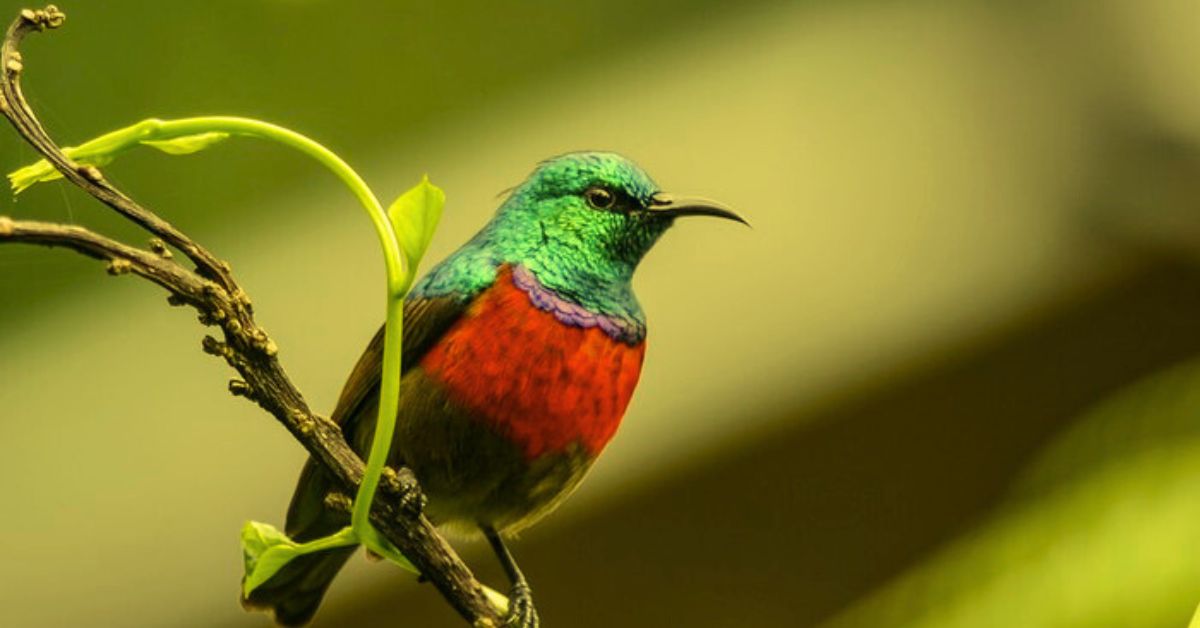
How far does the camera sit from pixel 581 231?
0.61 metres

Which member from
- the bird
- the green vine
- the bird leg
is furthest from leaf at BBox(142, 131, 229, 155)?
the bird leg

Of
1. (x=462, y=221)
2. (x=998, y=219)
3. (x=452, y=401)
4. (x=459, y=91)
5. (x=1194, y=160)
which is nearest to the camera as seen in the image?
(x=452, y=401)

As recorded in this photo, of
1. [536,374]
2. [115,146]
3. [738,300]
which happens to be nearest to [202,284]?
[115,146]

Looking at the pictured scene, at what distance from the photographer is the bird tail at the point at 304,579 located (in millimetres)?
611

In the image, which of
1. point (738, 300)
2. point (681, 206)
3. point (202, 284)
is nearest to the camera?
point (202, 284)

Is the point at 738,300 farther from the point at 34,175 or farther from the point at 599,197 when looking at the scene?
the point at 34,175

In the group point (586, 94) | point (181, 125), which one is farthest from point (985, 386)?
point (181, 125)

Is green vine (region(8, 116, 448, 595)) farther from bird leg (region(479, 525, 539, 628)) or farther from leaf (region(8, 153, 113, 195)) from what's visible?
bird leg (region(479, 525, 539, 628))

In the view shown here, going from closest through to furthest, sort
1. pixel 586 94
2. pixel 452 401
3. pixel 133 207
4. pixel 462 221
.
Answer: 1. pixel 133 207
2. pixel 452 401
3. pixel 462 221
4. pixel 586 94

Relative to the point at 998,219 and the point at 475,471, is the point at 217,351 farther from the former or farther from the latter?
the point at 998,219

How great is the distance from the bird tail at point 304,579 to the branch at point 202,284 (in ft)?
0.38

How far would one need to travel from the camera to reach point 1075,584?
600 mm

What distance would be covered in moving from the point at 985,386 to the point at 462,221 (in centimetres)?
99

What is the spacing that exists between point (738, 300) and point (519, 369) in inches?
51.7
